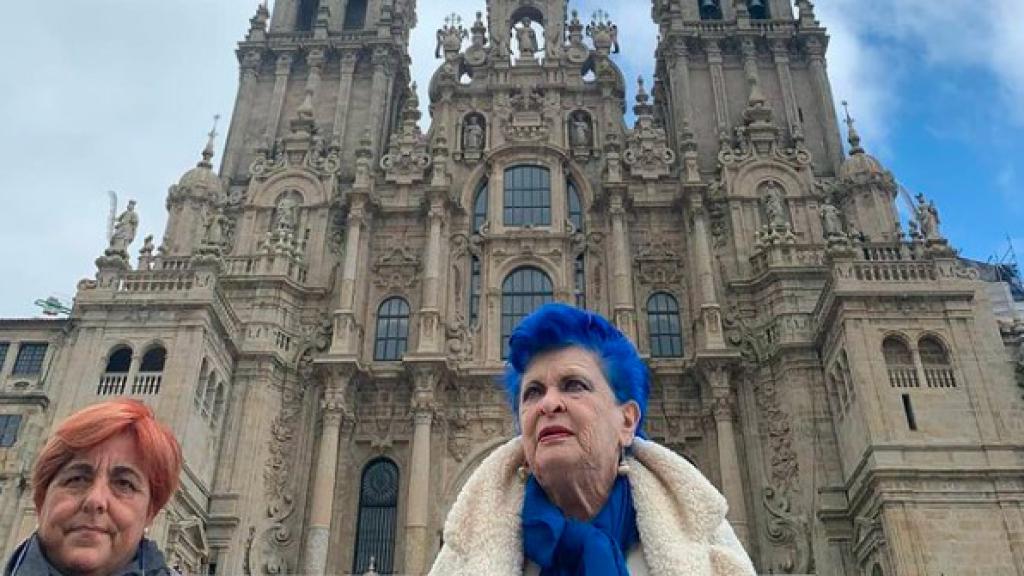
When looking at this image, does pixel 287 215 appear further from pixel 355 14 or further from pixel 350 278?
pixel 355 14

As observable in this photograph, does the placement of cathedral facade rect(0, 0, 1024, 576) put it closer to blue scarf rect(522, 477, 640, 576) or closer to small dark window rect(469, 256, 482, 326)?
small dark window rect(469, 256, 482, 326)

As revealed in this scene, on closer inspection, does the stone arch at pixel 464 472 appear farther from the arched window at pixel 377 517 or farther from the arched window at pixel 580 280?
the arched window at pixel 580 280

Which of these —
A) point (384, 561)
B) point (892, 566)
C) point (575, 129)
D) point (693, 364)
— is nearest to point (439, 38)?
point (575, 129)

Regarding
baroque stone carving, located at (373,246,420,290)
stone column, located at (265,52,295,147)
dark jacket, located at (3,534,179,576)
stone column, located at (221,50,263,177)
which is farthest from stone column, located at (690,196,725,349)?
dark jacket, located at (3,534,179,576)

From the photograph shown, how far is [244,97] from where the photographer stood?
2836 centimetres

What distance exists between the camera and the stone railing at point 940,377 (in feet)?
57.5

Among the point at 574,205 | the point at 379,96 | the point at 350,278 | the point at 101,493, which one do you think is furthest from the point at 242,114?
the point at 101,493

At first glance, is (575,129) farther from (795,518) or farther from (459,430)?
(795,518)

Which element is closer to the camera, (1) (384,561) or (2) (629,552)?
(2) (629,552)

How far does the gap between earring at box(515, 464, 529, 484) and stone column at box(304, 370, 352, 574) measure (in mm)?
17383

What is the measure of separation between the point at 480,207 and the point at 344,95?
648cm

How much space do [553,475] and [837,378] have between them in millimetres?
18086

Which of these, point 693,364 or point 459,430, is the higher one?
point 693,364

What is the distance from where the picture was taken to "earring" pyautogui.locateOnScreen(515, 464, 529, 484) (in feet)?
10.6
